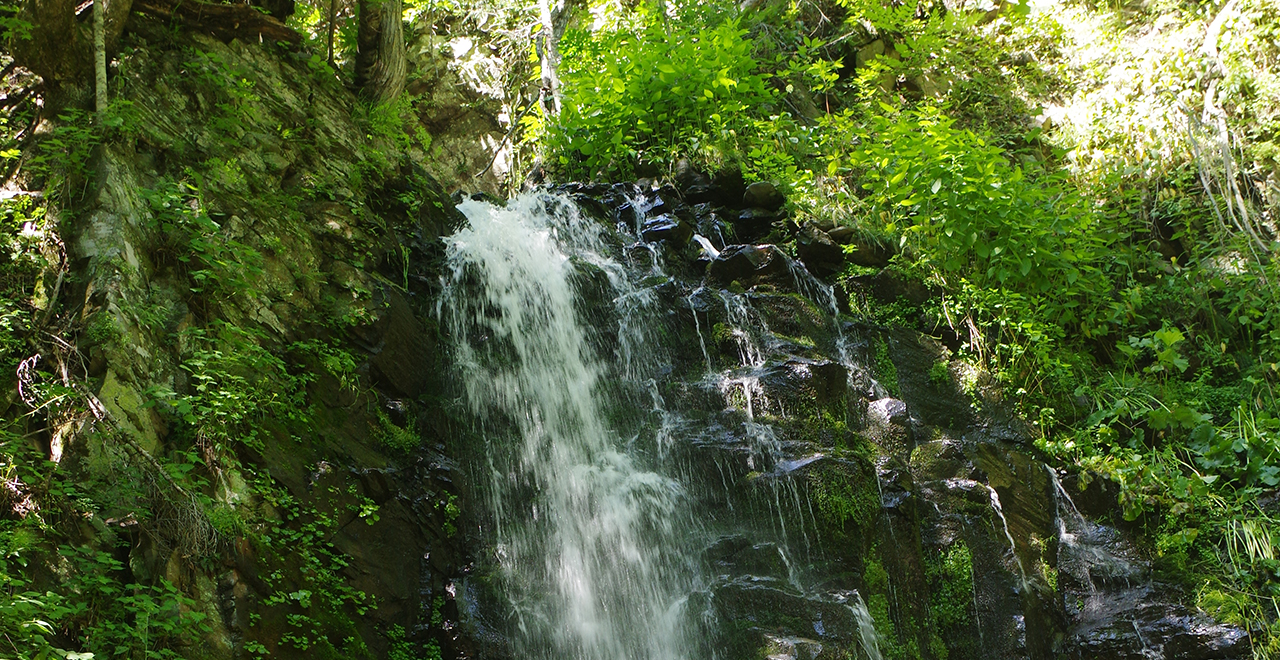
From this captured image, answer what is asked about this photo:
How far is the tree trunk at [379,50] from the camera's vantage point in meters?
7.75

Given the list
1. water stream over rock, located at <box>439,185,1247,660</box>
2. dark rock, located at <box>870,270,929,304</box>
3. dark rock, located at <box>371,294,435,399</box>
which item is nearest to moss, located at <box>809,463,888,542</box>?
water stream over rock, located at <box>439,185,1247,660</box>

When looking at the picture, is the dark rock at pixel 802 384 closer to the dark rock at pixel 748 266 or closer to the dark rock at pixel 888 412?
the dark rock at pixel 888 412

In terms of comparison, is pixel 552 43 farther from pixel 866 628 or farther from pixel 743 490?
pixel 866 628

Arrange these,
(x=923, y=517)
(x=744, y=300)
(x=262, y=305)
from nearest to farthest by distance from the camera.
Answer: (x=262, y=305), (x=923, y=517), (x=744, y=300)

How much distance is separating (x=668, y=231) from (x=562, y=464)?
2988 millimetres

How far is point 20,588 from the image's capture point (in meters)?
2.85

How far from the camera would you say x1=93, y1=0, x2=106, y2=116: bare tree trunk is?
463 cm

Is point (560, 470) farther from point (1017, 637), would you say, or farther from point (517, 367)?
point (1017, 637)

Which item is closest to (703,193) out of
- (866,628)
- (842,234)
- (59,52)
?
(842,234)

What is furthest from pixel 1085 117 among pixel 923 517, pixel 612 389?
pixel 612 389

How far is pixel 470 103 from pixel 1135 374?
8848mm

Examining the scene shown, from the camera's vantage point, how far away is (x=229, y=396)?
3936 mm

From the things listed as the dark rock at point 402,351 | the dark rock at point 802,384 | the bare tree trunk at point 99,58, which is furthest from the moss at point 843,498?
the bare tree trunk at point 99,58

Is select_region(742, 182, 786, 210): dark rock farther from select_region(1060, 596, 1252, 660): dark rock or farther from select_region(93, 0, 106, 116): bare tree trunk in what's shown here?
select_region(93, 0, 106, 116): bare tree trunk
